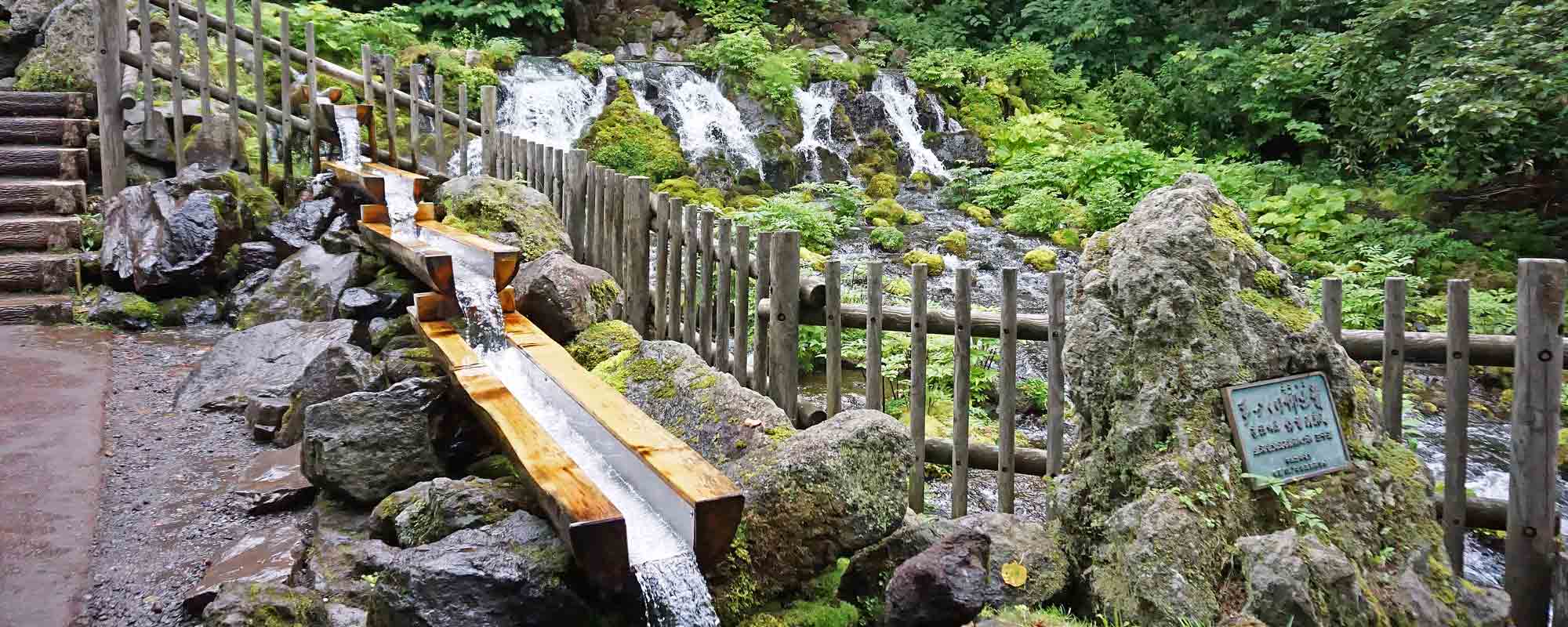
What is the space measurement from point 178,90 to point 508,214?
188 inches

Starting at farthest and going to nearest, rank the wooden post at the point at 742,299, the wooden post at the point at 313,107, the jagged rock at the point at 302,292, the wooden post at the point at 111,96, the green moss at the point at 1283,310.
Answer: the wooden post at the point at 313,107, the wooden post at the point at 111,96, the jagged rock at the point at 302,292, the wooden post at the point at 742,299, the green moss at the point at 1283,310

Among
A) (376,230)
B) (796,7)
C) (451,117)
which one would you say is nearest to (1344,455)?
(376,230)

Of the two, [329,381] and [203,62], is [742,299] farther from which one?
[203,62]

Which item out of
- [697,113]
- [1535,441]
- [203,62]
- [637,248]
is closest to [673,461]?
[637,248]

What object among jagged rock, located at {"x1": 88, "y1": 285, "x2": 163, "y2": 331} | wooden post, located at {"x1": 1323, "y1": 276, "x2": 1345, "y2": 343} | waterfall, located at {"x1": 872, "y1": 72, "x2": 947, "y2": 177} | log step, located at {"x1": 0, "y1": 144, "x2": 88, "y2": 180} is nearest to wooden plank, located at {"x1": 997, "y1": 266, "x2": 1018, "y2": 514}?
wooden post, located at {"x1": 1323, "y1": 276, "x2": 1345, "y2": 343}

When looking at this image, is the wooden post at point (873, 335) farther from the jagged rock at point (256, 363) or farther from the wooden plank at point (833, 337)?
the jagged rock at point (256, 363)

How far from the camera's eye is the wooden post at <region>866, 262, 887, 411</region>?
16.3 ft

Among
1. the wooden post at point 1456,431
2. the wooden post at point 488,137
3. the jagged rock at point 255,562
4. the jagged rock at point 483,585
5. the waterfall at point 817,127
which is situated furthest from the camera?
the waterfall at point 817,127

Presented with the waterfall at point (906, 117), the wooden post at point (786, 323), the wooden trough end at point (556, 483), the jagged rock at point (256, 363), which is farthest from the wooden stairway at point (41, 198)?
the waterfall at point (906, 117)

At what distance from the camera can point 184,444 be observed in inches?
235

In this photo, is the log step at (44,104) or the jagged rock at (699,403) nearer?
the jagged rock at (699,403)

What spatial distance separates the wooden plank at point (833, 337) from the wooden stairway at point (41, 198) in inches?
270

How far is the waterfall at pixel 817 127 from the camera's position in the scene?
1694 centimetres

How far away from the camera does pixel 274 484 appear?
5.21 meters
